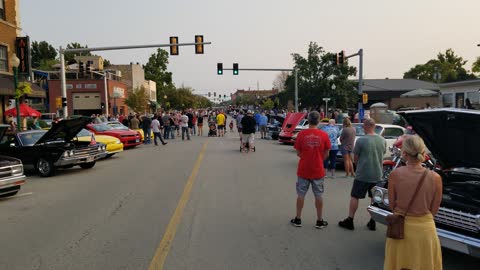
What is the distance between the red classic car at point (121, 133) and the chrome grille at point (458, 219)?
16.9 metres

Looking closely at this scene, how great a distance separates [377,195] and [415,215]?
67.0 inches

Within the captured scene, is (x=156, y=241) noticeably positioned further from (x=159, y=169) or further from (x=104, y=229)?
(x=159, y=169)

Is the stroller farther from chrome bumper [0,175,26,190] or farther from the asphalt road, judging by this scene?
chrome bumper [0,175,26,190]

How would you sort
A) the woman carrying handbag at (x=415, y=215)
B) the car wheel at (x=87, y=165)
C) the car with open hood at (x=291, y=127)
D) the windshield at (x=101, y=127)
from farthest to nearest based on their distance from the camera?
the car with open hood at (x=291, y=127) < the windshield at (x=101, y=127) < the car wheel at (x=87, y=165) < the woman carrying handbag at (x=415, y=215)

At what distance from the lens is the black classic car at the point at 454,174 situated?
429 cm

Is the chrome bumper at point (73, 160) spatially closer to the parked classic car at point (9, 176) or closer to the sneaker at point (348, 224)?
the parked classic car at point (9, 176)

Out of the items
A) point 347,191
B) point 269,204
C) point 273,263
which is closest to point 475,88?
point 347,191

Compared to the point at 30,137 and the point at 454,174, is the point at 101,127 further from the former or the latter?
the point at 454,174

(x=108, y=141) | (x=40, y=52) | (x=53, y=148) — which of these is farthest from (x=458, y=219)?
(x=40, y=52)

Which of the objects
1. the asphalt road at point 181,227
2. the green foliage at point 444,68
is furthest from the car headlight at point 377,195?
the green foliage at point 444,68

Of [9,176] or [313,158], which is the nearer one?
[313,158]

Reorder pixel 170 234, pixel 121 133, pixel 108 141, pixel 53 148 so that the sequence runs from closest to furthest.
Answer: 1. pixel 170 234
2. pixel 53 148
3. pixel 108 141
4. pixel 121 133

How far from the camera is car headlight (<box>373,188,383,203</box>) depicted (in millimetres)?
5207

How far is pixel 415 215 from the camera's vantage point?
11.7 feet
